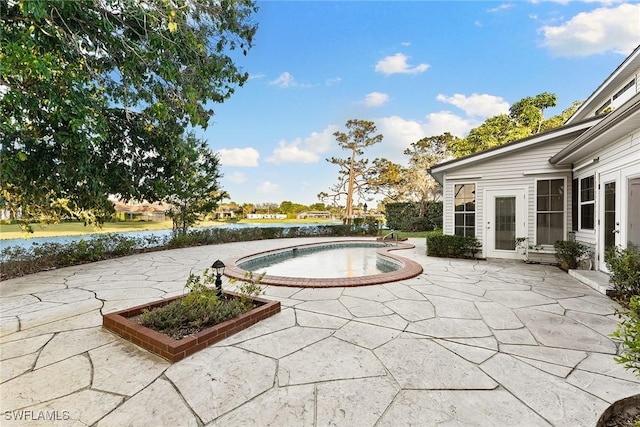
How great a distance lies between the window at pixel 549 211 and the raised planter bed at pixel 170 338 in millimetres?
7091

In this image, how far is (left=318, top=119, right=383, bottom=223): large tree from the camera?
65.5 ft

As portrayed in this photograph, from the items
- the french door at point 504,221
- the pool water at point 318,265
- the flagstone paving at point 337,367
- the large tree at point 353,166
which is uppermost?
the large tree at point 353,166

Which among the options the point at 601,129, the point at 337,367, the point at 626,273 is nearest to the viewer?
the point at 337,367

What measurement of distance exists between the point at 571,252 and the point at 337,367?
249 inches

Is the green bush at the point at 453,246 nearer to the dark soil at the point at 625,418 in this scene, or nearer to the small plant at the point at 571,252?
the small plant at the point at 571,252

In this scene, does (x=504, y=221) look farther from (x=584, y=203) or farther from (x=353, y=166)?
(x=353, y=166)

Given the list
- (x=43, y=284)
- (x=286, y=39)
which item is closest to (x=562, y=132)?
(x=286, y=39)

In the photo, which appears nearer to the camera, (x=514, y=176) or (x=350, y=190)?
(x=514, y=176)

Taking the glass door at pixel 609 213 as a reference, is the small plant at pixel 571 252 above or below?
below

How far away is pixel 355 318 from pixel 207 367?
173cm

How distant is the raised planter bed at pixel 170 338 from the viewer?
2336 mm

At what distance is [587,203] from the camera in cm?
577

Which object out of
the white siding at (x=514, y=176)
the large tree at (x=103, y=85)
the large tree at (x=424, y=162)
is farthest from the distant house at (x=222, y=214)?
the large tree at (x=424, y=162)

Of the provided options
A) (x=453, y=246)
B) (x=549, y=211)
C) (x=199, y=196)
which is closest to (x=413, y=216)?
(x=453, y=246)
